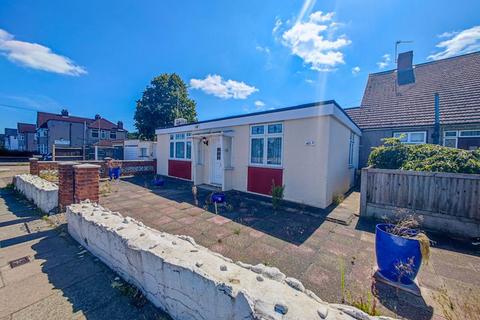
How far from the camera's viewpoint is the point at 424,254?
238 centimetres

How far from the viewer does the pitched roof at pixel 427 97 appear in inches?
370

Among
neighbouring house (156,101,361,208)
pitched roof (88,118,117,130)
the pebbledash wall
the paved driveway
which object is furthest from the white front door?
pitched roof (88,118,117,130)

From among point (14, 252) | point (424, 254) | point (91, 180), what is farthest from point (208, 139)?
point (424, 254)

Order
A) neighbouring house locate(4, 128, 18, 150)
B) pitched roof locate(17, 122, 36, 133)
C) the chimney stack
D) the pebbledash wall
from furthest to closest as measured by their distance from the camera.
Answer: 1. neighbouring house locate(4, 128, 18, 150)
2. pitched roof locate(17, 122, 36, 133)
3. the chimney stack
4. the pebbledash wall

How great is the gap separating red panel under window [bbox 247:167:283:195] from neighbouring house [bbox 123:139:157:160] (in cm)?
1089

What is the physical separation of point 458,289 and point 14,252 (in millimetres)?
6790

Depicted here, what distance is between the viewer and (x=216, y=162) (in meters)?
8.98

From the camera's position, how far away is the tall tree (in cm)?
2344

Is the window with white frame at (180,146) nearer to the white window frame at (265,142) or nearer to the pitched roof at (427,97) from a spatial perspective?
the white window frame at (265,142)

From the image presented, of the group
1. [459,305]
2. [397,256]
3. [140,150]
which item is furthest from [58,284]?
[140,150]

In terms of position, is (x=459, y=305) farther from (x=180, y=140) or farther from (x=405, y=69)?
(x=405, y=69)

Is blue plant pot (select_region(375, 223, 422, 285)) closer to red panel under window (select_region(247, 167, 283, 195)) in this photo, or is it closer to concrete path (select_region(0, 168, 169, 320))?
concrete path (select_region(0, 168, 169, 320))

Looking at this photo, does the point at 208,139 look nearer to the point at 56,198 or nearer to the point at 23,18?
the point at 56,198

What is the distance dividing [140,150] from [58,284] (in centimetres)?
1660
